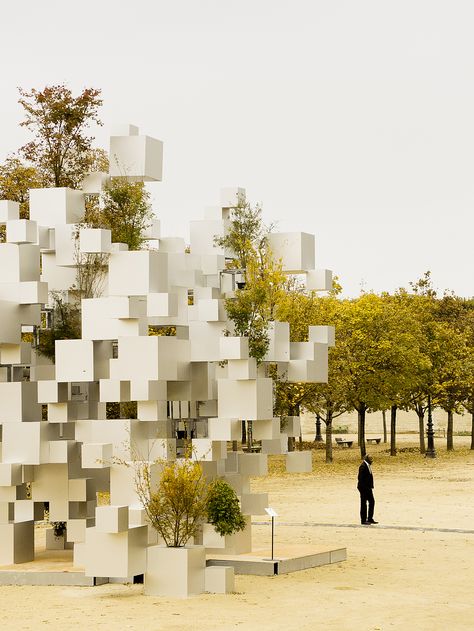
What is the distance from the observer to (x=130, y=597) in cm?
1870

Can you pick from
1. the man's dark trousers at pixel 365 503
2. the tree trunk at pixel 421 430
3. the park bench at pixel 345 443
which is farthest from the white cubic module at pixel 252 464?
the park bench at pixel 345 443

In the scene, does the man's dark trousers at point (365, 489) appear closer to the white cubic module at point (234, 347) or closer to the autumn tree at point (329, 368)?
the white cubic module at point (234, 347)

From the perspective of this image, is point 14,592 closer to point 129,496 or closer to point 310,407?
point 129,496

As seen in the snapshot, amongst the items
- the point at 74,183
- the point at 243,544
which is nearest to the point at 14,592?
the point at 243,544

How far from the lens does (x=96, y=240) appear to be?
2016 cm

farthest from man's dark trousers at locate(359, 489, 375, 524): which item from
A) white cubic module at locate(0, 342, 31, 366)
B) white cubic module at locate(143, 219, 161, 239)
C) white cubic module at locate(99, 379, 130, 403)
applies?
white cubic module at locate(0, 342, 31, 366)

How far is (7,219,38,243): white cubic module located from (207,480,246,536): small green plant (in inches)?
202

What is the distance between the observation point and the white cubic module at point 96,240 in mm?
20109

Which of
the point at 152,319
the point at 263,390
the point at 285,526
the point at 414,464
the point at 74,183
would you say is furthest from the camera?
the point at 414,464

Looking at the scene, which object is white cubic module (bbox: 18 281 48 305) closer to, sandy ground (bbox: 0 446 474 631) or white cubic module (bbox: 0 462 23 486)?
white cubic module (bbox: 0 462 23 486)

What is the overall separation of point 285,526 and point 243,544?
683 cm

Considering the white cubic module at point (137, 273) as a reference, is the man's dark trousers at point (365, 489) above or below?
below

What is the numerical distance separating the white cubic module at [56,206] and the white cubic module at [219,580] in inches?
255

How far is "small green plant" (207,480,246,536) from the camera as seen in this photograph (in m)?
19.6
